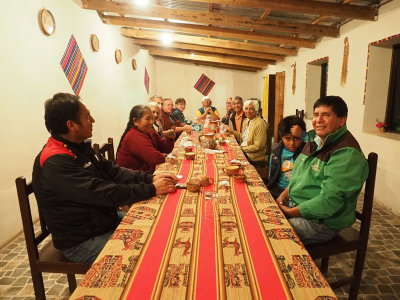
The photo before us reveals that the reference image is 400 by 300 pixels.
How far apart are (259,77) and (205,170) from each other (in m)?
8.90

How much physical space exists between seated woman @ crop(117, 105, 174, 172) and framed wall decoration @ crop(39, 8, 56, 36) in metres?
1.73

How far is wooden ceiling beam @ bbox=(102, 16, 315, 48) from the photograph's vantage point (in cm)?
510

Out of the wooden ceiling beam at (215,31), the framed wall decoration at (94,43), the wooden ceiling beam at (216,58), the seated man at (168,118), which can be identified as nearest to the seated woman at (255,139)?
the seated man at (168,118)

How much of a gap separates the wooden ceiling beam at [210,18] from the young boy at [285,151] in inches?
106

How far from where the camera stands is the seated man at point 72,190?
4.53ft

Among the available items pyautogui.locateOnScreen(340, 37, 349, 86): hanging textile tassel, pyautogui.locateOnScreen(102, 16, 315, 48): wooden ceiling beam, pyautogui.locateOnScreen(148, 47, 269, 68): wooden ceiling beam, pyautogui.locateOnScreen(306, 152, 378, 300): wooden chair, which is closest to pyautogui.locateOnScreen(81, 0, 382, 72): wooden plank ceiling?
pyautogui.locateOnScreen(102, 16, 315, 48): wooden ceiling beam

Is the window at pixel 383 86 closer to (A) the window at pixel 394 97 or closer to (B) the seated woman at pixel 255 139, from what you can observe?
(A) the window at pixel 394 97

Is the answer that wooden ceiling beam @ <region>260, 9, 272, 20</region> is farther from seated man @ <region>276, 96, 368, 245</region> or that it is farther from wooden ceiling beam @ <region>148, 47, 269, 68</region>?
wooden ceiling beam @ <region>148, 47, 269, 68</region>

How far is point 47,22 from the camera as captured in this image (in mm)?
3328

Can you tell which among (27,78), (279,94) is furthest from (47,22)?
(279,94)

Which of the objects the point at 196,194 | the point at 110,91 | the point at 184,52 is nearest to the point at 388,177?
the point at 196,194

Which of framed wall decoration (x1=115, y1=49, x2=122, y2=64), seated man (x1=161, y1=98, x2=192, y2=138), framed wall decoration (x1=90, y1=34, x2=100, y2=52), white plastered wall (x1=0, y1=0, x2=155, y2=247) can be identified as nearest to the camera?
white plastered wall (x1=0, y1=0, x2=155, y2=247)

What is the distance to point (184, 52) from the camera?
343 inches

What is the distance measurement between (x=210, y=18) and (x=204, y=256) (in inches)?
162
